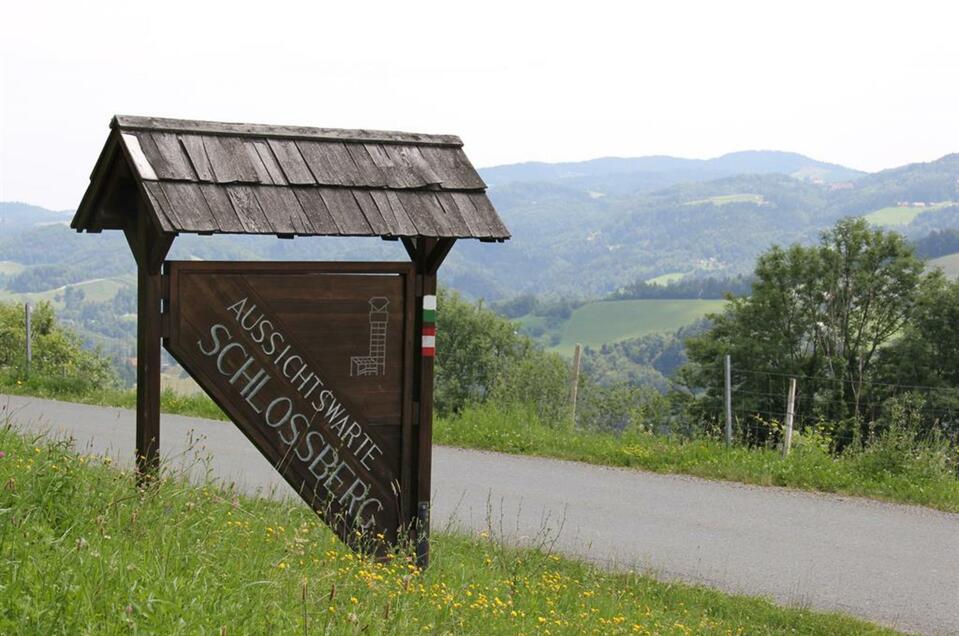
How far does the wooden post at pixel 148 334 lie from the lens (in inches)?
237

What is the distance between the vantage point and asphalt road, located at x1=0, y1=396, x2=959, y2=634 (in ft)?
25.6

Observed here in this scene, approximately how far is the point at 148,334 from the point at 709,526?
547 cm

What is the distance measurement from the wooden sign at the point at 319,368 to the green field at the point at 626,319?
12327 centimetres

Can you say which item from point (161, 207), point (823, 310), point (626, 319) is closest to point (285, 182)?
point (161, 207)

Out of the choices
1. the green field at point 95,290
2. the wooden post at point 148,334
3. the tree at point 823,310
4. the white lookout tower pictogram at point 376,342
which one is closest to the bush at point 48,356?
the wooden post at point 148,334

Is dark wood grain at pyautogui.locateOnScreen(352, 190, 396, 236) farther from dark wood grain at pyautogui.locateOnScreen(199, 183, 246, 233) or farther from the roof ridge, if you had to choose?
dark wood grain at pyautogui.locateOnScreen(199, 183, 246, 233)

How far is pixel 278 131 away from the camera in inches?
267

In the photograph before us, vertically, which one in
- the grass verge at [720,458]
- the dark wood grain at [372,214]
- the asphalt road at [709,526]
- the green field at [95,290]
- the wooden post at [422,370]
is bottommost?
the green field at [95,290]

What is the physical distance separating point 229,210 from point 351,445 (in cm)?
167

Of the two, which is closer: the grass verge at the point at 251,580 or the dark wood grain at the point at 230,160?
the grass verge at the point at 251,580

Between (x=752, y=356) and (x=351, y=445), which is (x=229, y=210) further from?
(x=752, y=356)

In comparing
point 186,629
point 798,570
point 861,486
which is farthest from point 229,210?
point 861,486

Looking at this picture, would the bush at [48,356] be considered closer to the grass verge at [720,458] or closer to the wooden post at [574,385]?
the grass verge at [720,458]

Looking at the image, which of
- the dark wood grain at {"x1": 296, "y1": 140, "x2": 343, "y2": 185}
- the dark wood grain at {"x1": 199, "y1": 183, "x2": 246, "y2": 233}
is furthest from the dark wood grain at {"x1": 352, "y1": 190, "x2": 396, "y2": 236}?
the dark wood grain at {"x1": 199, "y1": 183, "x2": 246, "y2": 233}
